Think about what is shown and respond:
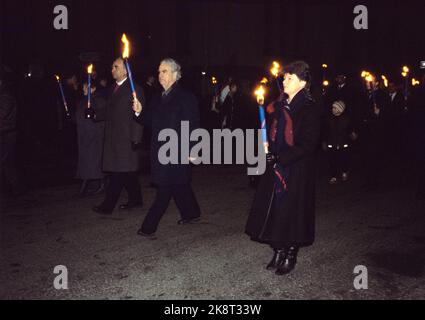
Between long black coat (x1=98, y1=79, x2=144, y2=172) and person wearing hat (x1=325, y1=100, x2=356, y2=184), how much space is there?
4.28 metres

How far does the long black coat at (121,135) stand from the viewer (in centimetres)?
721

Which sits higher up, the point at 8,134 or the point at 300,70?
the point at 300,70

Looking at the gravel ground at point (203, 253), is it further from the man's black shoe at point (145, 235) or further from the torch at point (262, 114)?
the torch at point (262, 114)

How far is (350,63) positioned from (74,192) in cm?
2584

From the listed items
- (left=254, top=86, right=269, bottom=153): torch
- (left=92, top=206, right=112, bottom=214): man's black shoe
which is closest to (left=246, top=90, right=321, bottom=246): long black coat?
(left=254, top=86, right=269, bottom=153): torch

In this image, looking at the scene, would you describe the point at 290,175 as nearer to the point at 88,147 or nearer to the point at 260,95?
the point at 260,95

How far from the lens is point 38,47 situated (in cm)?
2570

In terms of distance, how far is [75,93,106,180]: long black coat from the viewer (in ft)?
27.8

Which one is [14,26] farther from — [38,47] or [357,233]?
[357,233]

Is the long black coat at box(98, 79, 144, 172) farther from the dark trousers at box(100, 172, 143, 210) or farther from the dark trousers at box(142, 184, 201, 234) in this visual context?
the dark trousers at box(142, 184, 201, 234)

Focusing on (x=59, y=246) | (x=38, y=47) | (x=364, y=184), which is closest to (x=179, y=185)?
(x=59, y=246)

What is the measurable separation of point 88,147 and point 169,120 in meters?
Result: 2.86

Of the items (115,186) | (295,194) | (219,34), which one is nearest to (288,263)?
(295,194)

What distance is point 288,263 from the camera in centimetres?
498
